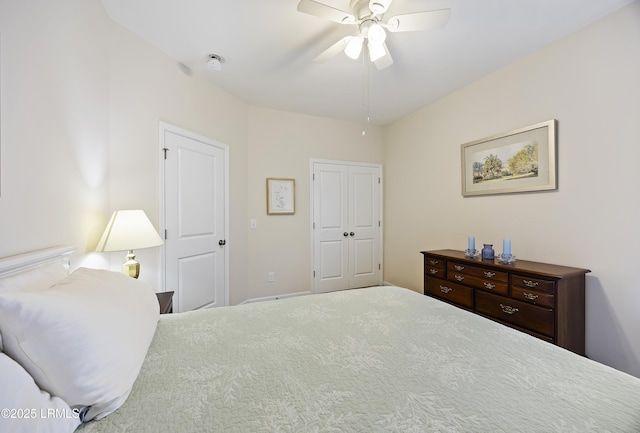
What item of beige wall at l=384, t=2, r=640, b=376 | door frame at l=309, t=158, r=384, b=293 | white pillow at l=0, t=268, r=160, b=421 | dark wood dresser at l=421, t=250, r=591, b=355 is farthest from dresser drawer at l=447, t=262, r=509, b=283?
white pillow at l=0, t=268, r=160, b=421

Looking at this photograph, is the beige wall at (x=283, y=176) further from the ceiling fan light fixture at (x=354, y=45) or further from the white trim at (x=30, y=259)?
the white trim at (x=30, y=259)

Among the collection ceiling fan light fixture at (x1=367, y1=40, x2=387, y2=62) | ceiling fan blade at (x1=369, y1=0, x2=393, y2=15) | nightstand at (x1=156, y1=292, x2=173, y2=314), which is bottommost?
nightstand at (x1=156, y1=292, x2=173, y2=314)

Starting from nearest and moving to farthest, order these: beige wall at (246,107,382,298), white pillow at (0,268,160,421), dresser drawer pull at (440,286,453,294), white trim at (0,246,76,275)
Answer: white pillow at (0,268,160,421), white trim at (0,246,76,275), dresser drawer pull at (440,286,453,294), beige wall at (246,107,382,298)

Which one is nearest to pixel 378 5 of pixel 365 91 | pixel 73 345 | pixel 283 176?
pixel 365 91

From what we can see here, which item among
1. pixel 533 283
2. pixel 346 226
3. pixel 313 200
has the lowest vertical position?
pixel 533 283

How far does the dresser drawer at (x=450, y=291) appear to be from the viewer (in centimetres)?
236

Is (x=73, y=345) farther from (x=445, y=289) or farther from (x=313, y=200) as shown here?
(x=313, y=200)

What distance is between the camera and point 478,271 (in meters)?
2.27

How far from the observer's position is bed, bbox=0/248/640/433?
0.65m

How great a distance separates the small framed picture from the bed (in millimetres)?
2348

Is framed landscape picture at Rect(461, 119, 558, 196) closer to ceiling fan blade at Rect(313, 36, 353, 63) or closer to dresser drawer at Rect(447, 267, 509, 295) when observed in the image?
dresser drawer at Rect(447, 267, 509, 295)

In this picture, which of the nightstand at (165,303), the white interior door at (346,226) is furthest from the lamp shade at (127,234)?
the white interior door at (346,226)

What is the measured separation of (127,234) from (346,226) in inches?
111

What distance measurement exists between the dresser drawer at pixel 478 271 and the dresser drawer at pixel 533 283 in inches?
2.5
